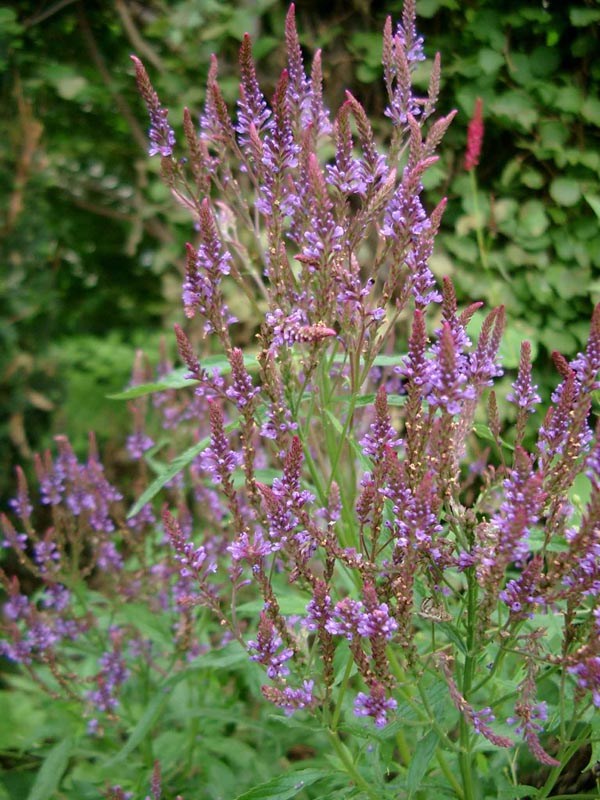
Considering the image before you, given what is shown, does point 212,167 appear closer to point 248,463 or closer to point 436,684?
point 248,463

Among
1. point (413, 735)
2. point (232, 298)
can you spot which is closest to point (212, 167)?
point (413, 735)

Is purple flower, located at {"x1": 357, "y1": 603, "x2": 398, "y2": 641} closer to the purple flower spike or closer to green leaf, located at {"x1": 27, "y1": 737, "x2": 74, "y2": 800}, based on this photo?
the purple flower spike

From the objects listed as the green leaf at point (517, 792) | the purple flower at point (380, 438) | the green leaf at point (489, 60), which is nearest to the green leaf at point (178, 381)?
the purple flower at point (380, 438)

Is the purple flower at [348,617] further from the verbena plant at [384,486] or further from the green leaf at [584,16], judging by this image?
the green leaf at [584,16]

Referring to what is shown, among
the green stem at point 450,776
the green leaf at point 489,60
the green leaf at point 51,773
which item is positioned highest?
the green leaf at point 489,60

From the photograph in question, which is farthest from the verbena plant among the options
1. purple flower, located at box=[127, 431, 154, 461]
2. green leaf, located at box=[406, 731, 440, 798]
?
purple flower, located at box=[127, 431, 154, 461]

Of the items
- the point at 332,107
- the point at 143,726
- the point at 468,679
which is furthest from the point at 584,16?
the point at 143,726

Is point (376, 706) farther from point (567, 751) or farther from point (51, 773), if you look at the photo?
point (51, 773)
